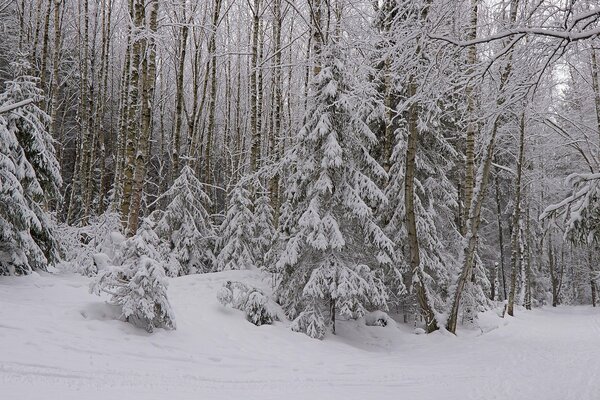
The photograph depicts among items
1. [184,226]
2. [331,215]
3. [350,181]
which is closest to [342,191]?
[350,181]

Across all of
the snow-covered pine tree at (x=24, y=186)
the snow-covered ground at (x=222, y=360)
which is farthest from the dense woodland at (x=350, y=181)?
the snow-covered ground at (x=222, y=360)

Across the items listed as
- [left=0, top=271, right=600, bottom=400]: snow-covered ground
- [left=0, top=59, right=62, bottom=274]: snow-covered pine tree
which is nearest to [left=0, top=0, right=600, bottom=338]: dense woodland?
[left=0, top=59, right=62, bottom=274]: snow-covered pine tree

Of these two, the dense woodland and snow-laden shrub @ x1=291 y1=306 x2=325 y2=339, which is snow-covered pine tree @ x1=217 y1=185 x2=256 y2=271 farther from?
snow-laden shrub @ x1=291 y1=306 x2=325 y2=339

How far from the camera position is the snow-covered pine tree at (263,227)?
15.2 meters

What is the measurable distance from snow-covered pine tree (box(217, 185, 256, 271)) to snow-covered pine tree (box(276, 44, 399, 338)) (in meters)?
3.61

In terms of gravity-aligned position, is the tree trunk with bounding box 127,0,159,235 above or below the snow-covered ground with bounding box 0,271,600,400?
above

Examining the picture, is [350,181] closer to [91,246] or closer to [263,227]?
[263,227]

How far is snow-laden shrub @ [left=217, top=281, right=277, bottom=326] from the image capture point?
962cm

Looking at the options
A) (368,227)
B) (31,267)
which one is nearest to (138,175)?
(31,267)

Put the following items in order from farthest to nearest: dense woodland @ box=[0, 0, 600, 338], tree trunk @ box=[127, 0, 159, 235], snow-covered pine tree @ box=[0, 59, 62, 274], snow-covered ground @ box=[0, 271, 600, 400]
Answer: tree trunk @ box=[127, 0, 159, 235]
snow-covered pine tree @ box=[0, 59, 62, 274]
dense woodland @ box=[0, 0, 600, 338]
snow-covered ground @ box=[0, 271, 600, 400]

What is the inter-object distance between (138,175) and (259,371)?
4.86m

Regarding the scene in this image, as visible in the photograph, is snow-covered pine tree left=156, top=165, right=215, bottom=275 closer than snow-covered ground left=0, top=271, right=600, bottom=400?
No

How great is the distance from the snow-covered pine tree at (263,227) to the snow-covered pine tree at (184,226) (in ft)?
5.22

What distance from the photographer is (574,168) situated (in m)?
30.5
